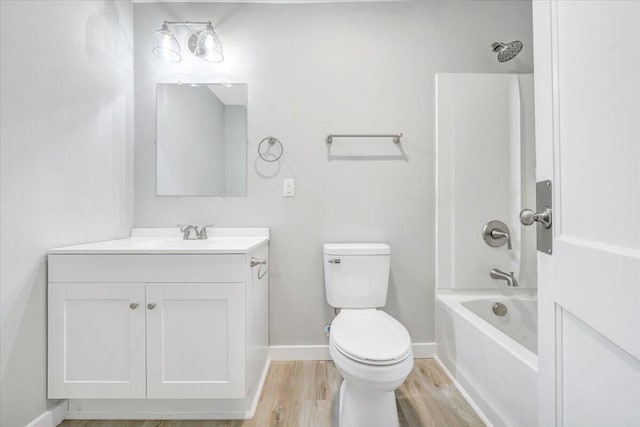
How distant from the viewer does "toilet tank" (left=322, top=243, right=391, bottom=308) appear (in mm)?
1634

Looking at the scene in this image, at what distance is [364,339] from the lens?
1199mm

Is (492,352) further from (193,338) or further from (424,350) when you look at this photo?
(193,338)

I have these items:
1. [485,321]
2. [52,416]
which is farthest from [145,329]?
[485,321]

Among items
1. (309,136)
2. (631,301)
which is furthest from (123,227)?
(631,301)

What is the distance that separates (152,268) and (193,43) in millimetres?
1375

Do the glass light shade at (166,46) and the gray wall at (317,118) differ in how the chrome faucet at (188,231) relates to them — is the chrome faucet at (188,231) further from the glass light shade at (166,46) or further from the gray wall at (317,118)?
the glass light shade at (166,46)

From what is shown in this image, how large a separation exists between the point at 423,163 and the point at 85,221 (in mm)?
1946

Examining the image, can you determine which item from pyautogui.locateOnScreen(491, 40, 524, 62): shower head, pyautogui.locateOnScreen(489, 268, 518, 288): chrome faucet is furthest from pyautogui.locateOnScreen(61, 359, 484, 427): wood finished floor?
pyautogui.locateOnScreen(491, 40, 524, 62): shower head

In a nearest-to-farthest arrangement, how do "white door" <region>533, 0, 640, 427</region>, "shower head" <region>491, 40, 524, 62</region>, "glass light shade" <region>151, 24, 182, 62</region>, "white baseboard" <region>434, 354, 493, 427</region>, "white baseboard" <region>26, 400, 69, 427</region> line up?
"white door" <region>533, 0, 640, 427</region>
"white baseboard" <region>26, 400, 69, 427</region>
"white baseboard" <region>434, 354, 493, 427</region>
"shower head" <region>491, 40, 524, 62</region>
"glass light shade" <region>151, 24, 182, 62</region>

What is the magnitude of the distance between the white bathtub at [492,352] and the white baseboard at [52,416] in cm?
193

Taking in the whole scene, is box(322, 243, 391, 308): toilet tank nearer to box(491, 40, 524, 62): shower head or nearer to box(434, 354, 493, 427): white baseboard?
box(434, 354, 493, 427): white baseboard

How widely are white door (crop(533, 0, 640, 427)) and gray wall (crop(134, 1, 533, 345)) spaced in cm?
109

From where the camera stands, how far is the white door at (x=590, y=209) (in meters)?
0.47

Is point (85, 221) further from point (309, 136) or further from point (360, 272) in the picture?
point (360, 272)
